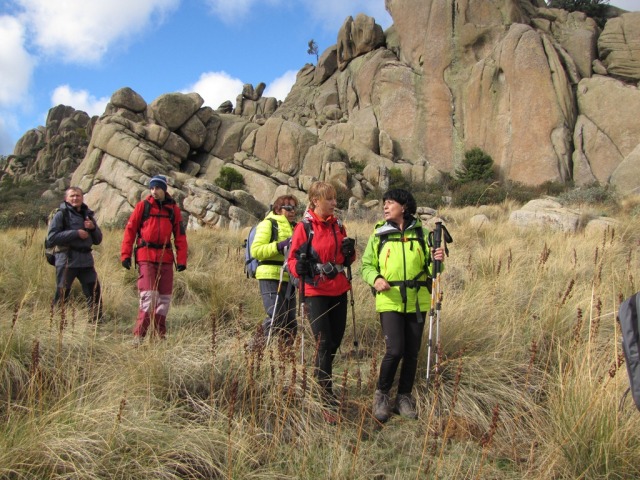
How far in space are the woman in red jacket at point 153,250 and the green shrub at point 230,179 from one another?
89.7ft

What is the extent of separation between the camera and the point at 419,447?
3379 millimetres

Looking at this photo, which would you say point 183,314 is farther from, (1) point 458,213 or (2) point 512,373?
(1) point 458,213

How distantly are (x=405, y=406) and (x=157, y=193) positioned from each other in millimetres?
3712

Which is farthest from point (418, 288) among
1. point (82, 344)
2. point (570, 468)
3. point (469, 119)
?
point (469, 119)

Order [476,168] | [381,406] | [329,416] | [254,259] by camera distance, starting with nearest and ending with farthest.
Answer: [329,416] → [381,406] → [254,259] → [476,168]

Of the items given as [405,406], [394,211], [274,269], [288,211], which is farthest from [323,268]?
[288,211]

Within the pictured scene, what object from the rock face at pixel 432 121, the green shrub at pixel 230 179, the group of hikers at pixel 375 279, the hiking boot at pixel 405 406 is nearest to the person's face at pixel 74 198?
the group of hikers at pixel 375 279

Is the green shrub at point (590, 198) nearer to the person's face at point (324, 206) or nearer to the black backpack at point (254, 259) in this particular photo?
the black backpack at point (254, 259)

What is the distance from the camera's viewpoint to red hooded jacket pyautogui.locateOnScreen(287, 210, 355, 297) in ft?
13.6

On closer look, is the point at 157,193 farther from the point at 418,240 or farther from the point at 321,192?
the point at 418,240

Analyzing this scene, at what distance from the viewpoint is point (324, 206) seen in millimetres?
4277

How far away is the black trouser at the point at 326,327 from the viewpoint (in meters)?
3.90

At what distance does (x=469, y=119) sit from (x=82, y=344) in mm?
36964

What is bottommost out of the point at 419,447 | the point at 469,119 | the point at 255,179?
the point at 419,447
